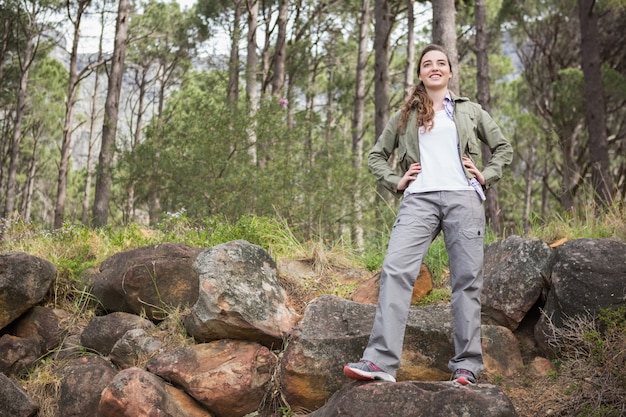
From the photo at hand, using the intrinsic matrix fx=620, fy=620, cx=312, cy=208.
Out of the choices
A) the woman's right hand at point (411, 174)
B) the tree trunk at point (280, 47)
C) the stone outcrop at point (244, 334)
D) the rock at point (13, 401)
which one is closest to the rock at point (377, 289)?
the stone outcrop at point (244, 334)

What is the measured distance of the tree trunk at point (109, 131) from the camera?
10969 mm

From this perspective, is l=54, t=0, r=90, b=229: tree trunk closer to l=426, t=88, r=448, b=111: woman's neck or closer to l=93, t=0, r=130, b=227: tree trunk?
l=93, t=0, r=130, b=227: tree trunk

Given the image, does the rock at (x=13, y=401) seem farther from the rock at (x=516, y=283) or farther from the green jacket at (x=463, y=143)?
the rock at (x=516, y=283)

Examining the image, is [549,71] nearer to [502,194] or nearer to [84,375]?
[502,194]

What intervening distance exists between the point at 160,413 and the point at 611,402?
2558 millimetres

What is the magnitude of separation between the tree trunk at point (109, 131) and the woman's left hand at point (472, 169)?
8410mm

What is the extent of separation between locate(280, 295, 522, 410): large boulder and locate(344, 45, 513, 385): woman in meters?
0.54

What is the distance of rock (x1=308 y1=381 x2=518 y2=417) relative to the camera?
2758 mm

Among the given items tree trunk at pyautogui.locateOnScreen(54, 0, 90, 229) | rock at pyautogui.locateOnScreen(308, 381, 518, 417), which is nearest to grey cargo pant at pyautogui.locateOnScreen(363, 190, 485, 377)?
rock at pyautogui.locateOnScreen(308, 381, 518, 417)

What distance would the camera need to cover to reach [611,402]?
3066 millimetres

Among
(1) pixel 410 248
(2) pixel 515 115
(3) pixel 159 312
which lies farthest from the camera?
(2) pixel 515 115

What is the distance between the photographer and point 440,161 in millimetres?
3258

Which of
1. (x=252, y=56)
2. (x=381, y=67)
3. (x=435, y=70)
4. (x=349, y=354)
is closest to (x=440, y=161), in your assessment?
(x=435, y=70)

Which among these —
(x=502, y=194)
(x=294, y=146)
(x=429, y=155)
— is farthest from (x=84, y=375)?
(x=502, y=194)
